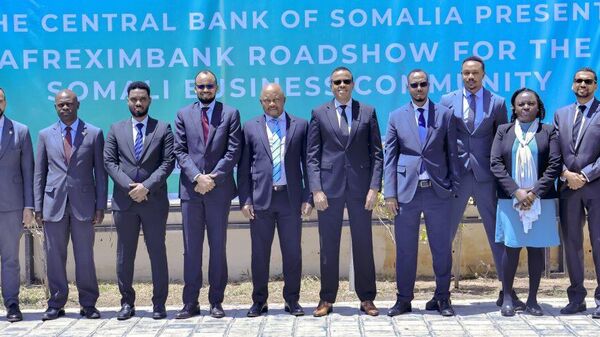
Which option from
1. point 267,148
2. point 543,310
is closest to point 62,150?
point 267,148

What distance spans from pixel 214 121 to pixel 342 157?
1.03 m

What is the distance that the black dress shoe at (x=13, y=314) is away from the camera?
6916mm

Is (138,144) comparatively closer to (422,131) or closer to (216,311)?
(216,311)

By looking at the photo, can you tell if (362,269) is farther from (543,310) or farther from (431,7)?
(431,7)

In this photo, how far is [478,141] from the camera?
6984mm

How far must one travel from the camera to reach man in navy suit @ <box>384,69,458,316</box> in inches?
267

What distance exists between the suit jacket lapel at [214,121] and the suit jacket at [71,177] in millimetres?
908

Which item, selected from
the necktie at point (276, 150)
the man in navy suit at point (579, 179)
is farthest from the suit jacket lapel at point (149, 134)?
the man in navy suit at point (579, 179)

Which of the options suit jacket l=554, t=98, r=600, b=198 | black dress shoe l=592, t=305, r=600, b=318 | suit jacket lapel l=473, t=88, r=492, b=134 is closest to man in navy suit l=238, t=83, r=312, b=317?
suit jacket lapel l=473, t=88, r=492, b=134

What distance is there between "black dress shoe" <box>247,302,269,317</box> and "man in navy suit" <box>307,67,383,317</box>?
0.42m

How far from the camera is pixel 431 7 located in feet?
27.5

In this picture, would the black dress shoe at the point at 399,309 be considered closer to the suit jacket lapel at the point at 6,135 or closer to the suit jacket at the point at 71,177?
the suit jacket at the point at 71,177

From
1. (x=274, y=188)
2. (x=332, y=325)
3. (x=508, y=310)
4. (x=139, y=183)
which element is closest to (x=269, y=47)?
(x=274, y=188)

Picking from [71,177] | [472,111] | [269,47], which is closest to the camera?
[71,177]
